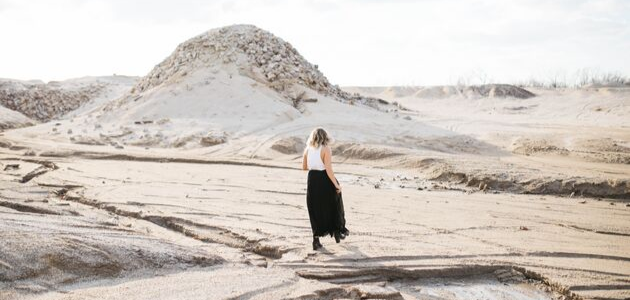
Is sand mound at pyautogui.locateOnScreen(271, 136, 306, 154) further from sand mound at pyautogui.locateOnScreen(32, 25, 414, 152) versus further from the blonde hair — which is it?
the blonde hair

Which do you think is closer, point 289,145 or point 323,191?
point 323,191

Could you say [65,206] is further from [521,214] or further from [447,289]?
[521,214]

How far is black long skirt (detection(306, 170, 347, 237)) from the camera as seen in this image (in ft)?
17.6

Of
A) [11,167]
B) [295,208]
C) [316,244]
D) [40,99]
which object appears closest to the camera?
[316,244]

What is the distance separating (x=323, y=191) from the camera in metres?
5.41

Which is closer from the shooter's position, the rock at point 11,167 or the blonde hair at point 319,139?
the blonde hair at point 319,139

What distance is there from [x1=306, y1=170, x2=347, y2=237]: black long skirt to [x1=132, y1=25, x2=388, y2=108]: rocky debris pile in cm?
1337

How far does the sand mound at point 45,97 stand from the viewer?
2527cm

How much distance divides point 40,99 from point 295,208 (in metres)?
22.5

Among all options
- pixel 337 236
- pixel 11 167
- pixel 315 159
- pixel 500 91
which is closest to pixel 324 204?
pixel 337 236

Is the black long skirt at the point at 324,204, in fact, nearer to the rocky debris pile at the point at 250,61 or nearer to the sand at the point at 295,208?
the sand at the point at 295,208

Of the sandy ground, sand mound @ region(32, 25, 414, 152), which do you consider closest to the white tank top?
the sandy ground

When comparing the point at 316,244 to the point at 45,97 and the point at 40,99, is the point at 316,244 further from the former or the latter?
the point at 45,97

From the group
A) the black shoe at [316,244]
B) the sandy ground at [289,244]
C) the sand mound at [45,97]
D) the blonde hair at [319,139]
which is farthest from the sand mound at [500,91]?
the black shoe at [316,244]
